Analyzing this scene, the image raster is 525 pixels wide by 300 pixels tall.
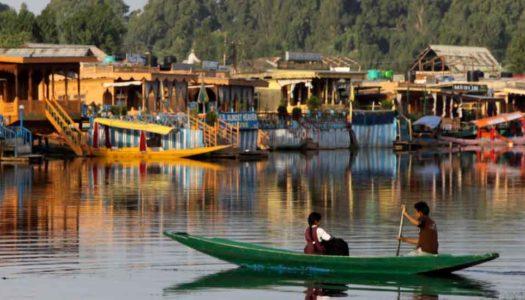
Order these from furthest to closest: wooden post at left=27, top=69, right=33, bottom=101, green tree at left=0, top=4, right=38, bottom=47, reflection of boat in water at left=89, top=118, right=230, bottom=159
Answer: green tree at left=0, top=4, right=38, bottom=47, wooden post at left=27, top=69, right=33, bottom=101, reflection of boat in water at left=89, top=118, right=230, bottom=159

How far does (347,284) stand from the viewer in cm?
2234

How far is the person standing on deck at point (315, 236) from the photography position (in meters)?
22.9

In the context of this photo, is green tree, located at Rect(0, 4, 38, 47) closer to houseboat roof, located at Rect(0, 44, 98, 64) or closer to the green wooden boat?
houseboat roof, located at Rect(0, 44, 98, 64)

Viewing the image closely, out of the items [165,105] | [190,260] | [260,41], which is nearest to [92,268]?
[190,260]

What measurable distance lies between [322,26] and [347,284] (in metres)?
149

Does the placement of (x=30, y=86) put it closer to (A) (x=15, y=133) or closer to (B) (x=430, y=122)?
(A) (x=15, y=133)

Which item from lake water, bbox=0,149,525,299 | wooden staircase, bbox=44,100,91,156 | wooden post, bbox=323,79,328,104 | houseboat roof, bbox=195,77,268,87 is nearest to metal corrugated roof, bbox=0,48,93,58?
wooden staircase, bbox=44,100,91,156

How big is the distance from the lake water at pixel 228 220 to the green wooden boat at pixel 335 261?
194 mm

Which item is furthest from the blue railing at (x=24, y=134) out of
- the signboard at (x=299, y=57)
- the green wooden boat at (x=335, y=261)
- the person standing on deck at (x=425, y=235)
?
the person standing on deck at (x=425, y=235)

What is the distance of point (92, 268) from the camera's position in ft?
78.7

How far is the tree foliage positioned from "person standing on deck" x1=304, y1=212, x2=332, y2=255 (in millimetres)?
117971

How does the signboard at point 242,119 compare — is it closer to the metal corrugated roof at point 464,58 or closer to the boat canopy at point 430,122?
the boat canopy at point 430,122

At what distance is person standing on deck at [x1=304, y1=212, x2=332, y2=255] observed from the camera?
75.1 feet

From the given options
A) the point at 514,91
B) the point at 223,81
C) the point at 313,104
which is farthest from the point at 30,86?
the point at 514,91
